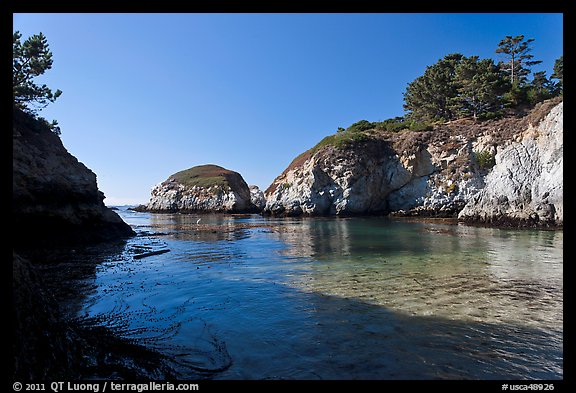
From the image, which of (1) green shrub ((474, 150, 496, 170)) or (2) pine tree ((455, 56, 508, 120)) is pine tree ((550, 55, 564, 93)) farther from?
(1) green shrub ((474, 150, 496, 170))

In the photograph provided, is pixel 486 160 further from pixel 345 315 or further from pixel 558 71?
pixel 345 315

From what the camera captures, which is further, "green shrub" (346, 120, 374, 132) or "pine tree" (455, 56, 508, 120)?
"green shrub" (346, 120, 374, 132)

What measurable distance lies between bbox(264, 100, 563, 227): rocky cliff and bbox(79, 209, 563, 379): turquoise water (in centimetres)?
2533

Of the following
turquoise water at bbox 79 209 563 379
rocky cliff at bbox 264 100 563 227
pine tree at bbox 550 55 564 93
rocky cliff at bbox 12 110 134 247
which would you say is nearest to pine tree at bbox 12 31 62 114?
rocky cliff at bbox 12 110 134 247

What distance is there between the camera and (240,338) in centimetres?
529

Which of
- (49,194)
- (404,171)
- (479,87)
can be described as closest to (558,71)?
(479,87)

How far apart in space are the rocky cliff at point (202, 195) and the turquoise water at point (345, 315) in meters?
58.3

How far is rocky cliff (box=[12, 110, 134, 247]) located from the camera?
15305mm

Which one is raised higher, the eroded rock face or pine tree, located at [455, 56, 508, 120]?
pine tree, located at [455, 56, 508, 120]

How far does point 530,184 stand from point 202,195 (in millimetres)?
65020

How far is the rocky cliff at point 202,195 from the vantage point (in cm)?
7069

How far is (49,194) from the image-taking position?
16375 mm
